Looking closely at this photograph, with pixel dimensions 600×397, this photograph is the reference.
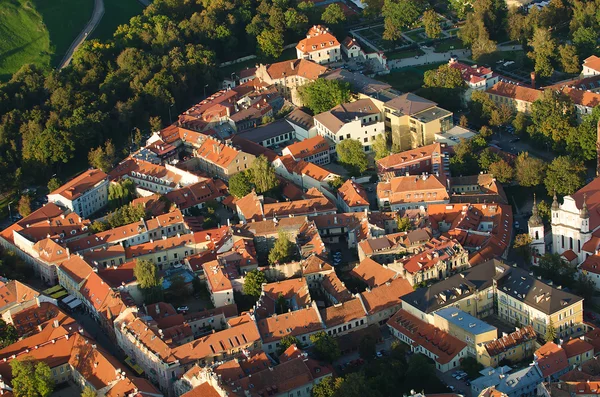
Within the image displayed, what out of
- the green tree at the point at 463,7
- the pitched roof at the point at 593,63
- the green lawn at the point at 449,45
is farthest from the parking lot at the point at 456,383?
the green tree at the point at 463,7

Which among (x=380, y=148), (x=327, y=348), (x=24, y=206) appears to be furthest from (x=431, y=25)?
(x=327, y=348)

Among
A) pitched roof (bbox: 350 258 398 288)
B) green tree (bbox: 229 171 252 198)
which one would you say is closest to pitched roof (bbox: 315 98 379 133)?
green tree (bbox: 229 171 252 198)

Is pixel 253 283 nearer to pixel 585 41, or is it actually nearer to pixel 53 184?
pixel 53 184

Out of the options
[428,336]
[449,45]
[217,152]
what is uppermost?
[217,152]

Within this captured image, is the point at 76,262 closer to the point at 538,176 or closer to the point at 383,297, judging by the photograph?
the point at 383,297

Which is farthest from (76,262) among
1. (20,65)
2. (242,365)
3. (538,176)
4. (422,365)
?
(20,65)
